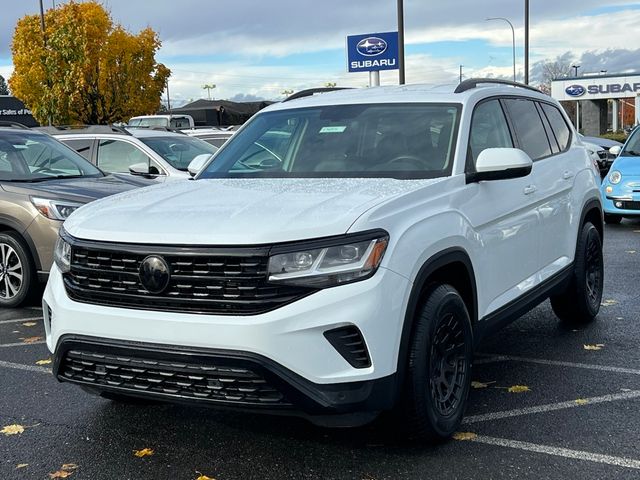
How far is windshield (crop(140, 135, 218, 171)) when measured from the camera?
10.9m

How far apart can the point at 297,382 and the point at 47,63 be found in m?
30.6

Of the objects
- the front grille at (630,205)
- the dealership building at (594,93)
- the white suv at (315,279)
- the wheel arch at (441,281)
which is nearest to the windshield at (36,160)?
the white suv at (315,279)

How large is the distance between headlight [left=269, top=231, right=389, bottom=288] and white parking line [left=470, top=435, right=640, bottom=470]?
4.13 ft

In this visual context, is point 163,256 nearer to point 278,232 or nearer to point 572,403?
point 278,232

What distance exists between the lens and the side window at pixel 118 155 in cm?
1088

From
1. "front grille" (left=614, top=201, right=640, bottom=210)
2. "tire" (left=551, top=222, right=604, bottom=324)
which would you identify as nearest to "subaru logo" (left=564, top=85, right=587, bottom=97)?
"front grille" (left=614, top=201, right=640, bottom=210)

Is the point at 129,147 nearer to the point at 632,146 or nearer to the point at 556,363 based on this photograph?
the point at 556,363

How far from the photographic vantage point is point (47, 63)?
102ft

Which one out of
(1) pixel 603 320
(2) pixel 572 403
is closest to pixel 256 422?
(2) pixel 572 403

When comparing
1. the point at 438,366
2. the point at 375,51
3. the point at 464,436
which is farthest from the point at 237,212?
the point at 375,51

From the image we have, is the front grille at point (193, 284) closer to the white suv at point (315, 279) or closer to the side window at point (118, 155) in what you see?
the white suv at point (315, 279)

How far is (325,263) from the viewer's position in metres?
3.43

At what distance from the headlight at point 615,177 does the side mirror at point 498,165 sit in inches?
336

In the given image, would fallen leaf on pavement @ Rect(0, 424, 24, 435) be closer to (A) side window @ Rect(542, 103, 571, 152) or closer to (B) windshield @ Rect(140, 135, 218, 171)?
(A) side window @ Rect(542, 103, 571, 152)
